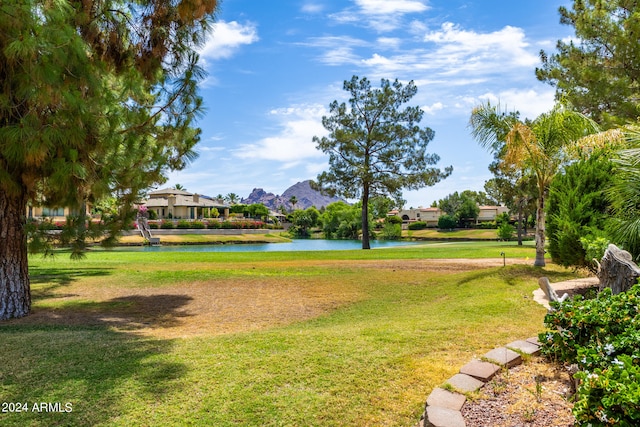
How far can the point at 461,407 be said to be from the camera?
2.96m

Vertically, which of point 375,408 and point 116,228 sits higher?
point 116,228

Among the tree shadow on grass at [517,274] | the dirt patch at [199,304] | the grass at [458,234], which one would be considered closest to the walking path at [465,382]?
the dirt patch at [199,304]

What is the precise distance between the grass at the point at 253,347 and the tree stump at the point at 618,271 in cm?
107

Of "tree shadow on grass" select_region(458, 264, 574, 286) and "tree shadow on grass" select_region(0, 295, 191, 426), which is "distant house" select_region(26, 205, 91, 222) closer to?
"tree shadow on grass" select_region(0, 295, 191, 426)

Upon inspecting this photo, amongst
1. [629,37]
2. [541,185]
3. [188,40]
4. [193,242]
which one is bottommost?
[193,242]

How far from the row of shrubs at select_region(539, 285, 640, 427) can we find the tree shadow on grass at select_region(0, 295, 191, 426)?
286cm

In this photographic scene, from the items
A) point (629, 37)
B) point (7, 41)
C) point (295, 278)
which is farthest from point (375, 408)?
point (629, 37)

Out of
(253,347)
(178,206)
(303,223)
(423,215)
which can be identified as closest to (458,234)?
(303,223)

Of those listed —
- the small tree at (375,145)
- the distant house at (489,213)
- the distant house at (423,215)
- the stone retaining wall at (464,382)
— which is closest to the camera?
the stone retaining wall at (464,382)

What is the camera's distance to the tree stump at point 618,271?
4312mm

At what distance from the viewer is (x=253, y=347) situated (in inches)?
180

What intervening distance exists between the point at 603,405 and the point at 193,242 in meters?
39.3

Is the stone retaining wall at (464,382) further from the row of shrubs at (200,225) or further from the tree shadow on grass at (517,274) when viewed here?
the row of shrubs at (200,225)

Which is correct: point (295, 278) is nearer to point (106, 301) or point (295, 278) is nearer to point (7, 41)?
point (106, 301)
